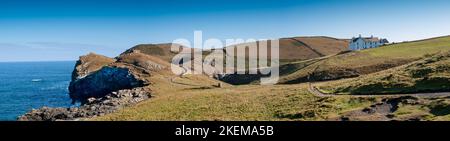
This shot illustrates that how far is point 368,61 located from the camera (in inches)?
4205

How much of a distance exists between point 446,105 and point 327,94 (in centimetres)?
2287

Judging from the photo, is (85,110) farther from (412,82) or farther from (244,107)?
(412,82)

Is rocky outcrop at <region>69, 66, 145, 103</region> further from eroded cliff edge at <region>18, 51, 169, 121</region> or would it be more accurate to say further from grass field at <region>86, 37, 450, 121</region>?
grass field at <region>86, 37, 450, 121</region>

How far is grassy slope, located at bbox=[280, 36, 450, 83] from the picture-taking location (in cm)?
9750

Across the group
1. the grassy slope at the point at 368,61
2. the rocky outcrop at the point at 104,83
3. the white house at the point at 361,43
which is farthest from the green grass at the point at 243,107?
the white house at the point at 361,43

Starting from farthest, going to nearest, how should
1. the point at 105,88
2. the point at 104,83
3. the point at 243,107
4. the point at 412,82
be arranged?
the point at 104,83
the point at 105,88
the point at 243,107
the point at 412,82

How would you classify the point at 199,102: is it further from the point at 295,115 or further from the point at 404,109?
the point at 404,109

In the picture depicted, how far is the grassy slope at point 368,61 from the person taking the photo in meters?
97.5

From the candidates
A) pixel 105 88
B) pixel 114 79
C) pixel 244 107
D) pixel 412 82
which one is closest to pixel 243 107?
pixel 244 107

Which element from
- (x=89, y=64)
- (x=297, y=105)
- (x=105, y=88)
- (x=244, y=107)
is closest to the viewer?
(x=297, y=105)

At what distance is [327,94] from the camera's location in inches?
2477

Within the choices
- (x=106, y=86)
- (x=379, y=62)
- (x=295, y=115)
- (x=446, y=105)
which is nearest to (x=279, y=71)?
(x=379, y=62)

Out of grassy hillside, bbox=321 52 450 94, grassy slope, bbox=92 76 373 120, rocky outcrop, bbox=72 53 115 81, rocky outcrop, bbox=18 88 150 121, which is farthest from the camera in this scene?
rocky outcrop, bbox=72 53 115 81

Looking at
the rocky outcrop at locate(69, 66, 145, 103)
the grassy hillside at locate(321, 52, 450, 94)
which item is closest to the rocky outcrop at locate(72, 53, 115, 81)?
the rocky outcrop at locate(69, 66, 145, 103)
